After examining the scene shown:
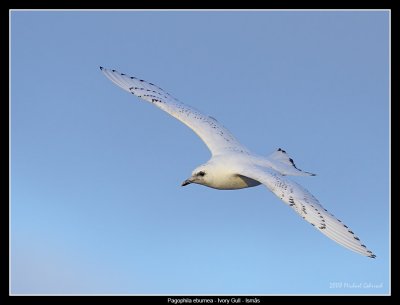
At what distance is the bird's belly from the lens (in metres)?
9.95

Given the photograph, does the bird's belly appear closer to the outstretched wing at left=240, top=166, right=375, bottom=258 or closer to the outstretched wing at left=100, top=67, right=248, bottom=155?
the outstretched wing at left=240, top=166, right=375, bottom=258

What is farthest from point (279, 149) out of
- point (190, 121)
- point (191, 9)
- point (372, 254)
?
point (372, 254)

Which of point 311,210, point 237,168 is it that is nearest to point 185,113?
point 237,168

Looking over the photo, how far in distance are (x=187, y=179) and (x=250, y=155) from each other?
3.70 ft

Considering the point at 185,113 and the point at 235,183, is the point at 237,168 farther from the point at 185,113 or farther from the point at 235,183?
the point at 185,113

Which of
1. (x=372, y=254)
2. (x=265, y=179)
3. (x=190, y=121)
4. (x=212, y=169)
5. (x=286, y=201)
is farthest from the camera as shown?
(x=190, y=121)

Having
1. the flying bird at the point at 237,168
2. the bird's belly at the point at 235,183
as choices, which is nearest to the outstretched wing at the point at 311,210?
the flying bird at the point at 237,168

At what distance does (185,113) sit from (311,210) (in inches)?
138

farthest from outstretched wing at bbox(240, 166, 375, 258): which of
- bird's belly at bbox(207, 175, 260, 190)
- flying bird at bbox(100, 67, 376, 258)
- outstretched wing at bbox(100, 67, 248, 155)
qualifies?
outstretched wing at bbox(100, 67, 248, 155)

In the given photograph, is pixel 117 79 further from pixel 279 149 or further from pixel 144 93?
pixel 279 149

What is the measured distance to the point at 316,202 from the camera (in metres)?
8.79

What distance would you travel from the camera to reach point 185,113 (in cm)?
1134

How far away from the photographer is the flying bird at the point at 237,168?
8.31m
